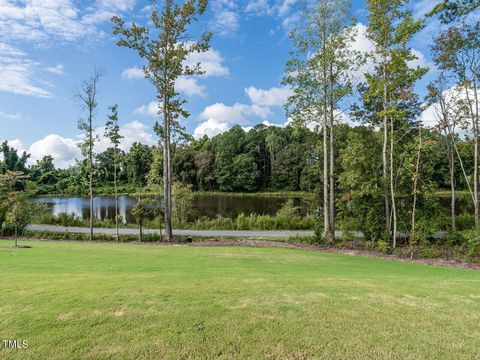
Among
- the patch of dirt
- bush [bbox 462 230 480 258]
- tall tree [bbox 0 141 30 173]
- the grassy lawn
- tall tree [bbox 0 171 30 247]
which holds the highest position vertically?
tall tree [bbox 0 141 30 173]

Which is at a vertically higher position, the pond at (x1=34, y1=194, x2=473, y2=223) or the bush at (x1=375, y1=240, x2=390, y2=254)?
the pond at (x1=34, y1=194, x2=473, y2=223)

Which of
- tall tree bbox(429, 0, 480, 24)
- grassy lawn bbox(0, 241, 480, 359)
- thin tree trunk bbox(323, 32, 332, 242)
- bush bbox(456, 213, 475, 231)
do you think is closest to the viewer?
grassy lawn bbox(0, 241, 480, 359)

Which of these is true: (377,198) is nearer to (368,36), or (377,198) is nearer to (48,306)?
(368,36)

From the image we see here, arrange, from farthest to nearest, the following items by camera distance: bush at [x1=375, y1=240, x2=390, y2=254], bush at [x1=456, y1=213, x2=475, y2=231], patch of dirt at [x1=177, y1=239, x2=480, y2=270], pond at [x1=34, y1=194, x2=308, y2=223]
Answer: pond at [x1=34, y1=194, x2=308, y2=223], bush at [x1=456, y1=213, x2=475, y2=231], bush at [x1=375, y1=240, x2=390, y2=254], patch of dirt at [x1=177, y1=239, x2=480, y2=270]

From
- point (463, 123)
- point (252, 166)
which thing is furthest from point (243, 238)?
point (252, 166)

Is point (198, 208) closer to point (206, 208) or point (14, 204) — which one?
point (206, 208)

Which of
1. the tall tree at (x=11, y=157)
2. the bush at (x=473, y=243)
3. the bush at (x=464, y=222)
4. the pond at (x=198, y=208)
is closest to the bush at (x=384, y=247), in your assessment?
the bush at (x=473, y=243)

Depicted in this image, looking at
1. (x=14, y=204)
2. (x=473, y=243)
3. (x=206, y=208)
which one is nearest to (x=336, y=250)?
(x=473, y=243)

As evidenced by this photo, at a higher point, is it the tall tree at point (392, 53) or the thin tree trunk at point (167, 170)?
the tall tree at point (392, 53)

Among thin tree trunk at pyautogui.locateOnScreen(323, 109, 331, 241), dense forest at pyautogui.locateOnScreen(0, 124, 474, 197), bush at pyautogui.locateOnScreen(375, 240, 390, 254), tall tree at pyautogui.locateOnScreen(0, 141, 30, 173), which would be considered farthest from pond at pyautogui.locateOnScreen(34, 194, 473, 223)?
tall tree at pyautogui.locateOnScreen(0, 141, 30, 173)

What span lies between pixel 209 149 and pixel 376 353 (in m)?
75.3

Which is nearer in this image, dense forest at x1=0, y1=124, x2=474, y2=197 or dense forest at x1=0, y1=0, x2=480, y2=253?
dense forest at x1=0, y1=0, x2=480, y2=253

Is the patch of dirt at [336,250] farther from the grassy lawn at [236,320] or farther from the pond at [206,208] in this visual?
the grassy lawn at [236,320]

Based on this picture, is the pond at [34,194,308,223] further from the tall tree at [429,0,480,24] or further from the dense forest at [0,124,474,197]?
the tall tree at [429,0,480,24]
